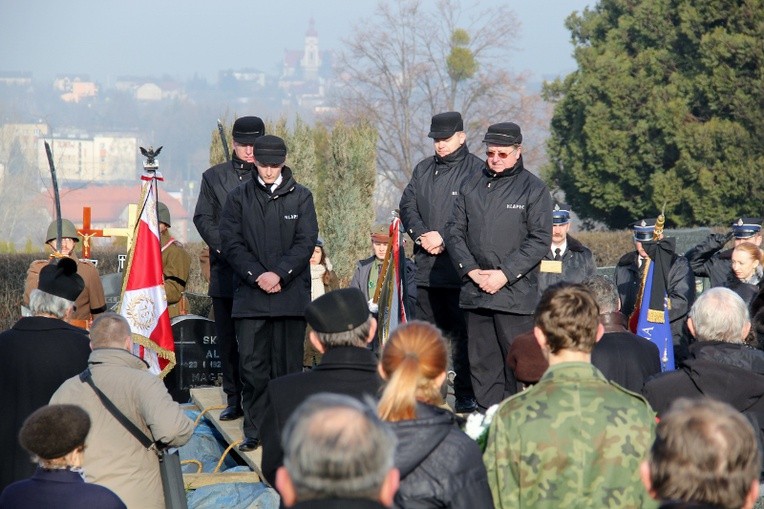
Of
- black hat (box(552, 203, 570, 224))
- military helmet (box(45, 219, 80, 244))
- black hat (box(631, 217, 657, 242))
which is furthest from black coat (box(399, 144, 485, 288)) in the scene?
military helmet (box(45, 219, 80, 244))

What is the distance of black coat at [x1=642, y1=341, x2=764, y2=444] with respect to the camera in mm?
5527

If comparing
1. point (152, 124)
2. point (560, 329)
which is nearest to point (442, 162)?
point (560, 329)

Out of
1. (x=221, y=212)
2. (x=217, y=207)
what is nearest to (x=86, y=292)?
(x=217, y=207)

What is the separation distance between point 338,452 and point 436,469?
111cm

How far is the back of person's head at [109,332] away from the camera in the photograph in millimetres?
5730

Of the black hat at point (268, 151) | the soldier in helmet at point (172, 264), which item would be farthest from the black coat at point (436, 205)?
the soldier in helmet at point (172, 264)

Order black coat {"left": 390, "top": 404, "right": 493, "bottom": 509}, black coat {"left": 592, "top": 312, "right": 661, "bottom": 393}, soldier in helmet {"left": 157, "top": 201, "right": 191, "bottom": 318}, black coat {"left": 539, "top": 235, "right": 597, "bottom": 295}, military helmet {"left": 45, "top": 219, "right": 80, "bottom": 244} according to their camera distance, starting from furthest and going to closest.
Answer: soldier in helmet {"left": 157, "top": 201, "right": 191, "bottom": 318} → military helmet {"left": 45, "top": 219, "right": 80, "bottom": 244} → black coat {"left": 539, "top": 235, "right": 597, "bottom": 295} → black coat {"left": 592, "top": 312, "right": 661, "bottom": 393} → black coat {"left": 390, "top": 404, "right": 493, "bottom": 509}

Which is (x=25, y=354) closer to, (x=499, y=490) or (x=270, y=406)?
(x=270, y=406)

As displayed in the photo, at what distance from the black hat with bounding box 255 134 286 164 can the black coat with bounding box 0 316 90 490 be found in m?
2.00

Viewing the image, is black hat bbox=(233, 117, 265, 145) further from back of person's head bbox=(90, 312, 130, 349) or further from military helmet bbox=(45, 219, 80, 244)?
military helmet bbox=(45, 219, 80, 244)

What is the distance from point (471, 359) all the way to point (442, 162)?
1.61m

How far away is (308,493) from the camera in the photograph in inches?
118

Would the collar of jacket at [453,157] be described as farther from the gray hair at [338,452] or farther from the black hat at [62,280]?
the gray hair at [338,452]

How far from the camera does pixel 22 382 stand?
6211 mm
